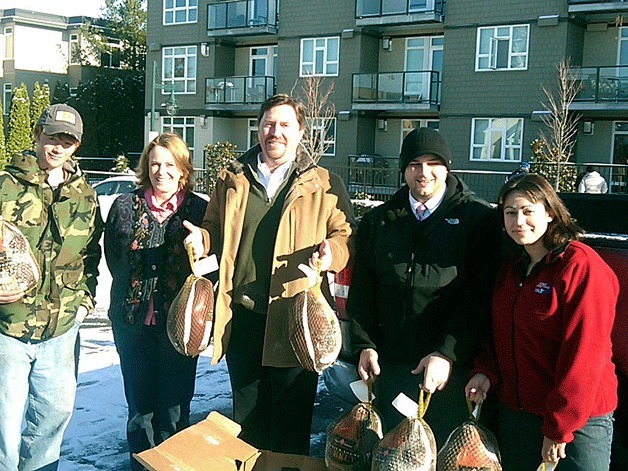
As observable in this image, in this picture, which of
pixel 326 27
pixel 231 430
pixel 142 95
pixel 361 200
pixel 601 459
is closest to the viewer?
pixel 601 459

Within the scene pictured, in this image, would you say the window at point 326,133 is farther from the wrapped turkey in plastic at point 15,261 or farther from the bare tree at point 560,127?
the wrapped turkey in plastic at point 15,261

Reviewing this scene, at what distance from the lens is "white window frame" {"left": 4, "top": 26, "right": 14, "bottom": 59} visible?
4441cm

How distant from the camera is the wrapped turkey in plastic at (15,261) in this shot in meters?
3.29

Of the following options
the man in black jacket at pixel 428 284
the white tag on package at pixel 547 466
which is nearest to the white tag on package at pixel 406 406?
the man in black jacket at pixel 428 284

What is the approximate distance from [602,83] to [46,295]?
21946 millimetres

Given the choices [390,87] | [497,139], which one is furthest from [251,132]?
[497,139]

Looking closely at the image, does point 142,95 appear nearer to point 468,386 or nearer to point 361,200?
point 361,200

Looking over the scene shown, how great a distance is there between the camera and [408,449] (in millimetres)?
2770

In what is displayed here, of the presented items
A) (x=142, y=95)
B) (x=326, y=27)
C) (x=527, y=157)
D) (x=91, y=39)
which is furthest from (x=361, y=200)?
(x=91, y=39)

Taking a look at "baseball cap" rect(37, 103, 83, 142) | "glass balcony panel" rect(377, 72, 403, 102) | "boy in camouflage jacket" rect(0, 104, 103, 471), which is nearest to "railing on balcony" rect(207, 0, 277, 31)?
"glass balcony panel" rect(377, 72, 403, 102)

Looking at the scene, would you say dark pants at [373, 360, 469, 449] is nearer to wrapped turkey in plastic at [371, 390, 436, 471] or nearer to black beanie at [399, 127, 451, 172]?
wrapped turkey in plastic at [371, 390, 436, 471]

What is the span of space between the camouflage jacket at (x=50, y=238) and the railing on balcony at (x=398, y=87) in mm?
23023

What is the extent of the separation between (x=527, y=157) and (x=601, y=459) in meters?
22.5

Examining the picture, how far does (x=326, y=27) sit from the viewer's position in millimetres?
28188
